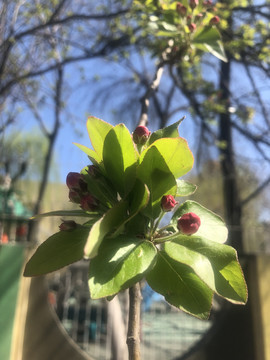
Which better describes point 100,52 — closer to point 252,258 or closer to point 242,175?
point 242,175

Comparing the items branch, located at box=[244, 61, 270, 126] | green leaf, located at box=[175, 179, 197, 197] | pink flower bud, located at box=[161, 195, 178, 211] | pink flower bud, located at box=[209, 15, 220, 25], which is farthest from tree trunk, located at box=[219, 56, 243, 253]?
pink flower bud, located at box=[161, 195, 178, 211]

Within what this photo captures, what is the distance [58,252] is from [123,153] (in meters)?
0.19

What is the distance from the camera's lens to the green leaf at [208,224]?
0.53 m

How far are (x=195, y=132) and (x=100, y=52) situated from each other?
6.39 feet

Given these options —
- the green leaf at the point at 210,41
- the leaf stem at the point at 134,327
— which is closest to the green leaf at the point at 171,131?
the leaf stem at the point at 134,327

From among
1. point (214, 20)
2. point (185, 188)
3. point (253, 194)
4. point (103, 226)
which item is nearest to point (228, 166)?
point (253, 194)

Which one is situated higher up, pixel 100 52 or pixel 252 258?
pixel 100 52

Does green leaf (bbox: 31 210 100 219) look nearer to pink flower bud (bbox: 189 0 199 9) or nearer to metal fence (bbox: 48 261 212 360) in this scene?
pink flower bud (bbox: 189 0 199 9)

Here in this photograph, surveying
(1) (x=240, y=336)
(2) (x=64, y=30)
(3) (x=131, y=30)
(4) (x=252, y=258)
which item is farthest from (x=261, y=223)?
(2) (x=64, y=30)

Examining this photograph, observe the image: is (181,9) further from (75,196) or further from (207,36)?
(75,196)

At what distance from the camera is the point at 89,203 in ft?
1.71

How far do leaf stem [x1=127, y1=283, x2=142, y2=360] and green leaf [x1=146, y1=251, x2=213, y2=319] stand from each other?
0.05 m

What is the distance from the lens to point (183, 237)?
0.51 metres

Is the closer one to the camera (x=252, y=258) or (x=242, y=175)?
(x=252, y=258)
